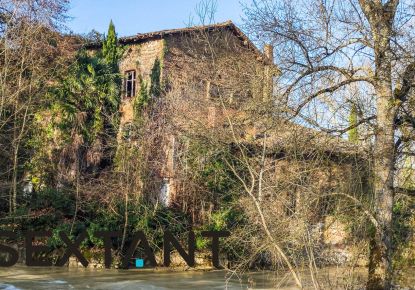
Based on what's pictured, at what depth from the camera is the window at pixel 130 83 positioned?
2566 centimetres

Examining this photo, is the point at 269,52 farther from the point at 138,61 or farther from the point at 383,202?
the point at 138,61

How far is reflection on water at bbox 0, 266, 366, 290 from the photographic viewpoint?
13.5 meters

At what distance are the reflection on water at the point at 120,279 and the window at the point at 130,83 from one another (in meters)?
10.8

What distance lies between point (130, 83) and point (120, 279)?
12.9 metres

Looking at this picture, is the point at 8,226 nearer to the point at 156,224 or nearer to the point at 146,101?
the point at 156,224

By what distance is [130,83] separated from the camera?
2588cm

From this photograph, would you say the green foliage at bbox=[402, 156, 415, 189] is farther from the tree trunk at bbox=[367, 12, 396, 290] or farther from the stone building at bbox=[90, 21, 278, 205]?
the stone building at bbox=[90, 21, 278, 205]

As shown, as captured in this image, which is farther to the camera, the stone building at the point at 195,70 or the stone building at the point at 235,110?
the stone building at the point at 195,70

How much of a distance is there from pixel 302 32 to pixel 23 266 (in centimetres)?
1209

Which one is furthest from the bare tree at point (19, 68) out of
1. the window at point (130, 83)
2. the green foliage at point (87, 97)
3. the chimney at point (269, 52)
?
the chimney at point (269, 52)

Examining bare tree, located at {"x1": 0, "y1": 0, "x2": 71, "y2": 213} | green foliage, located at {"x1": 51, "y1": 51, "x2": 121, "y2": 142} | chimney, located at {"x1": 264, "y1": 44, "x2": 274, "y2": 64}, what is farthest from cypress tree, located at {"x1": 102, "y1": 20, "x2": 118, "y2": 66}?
chimney, located at {"x1": 264, "y1": 44, "x2": 274, "y2": 64}

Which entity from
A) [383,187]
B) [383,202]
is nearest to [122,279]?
[383,202]

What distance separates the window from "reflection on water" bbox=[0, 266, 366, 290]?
10800 millimetres

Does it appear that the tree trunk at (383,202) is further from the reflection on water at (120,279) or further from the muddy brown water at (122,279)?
the reflection on water at (120,279)
